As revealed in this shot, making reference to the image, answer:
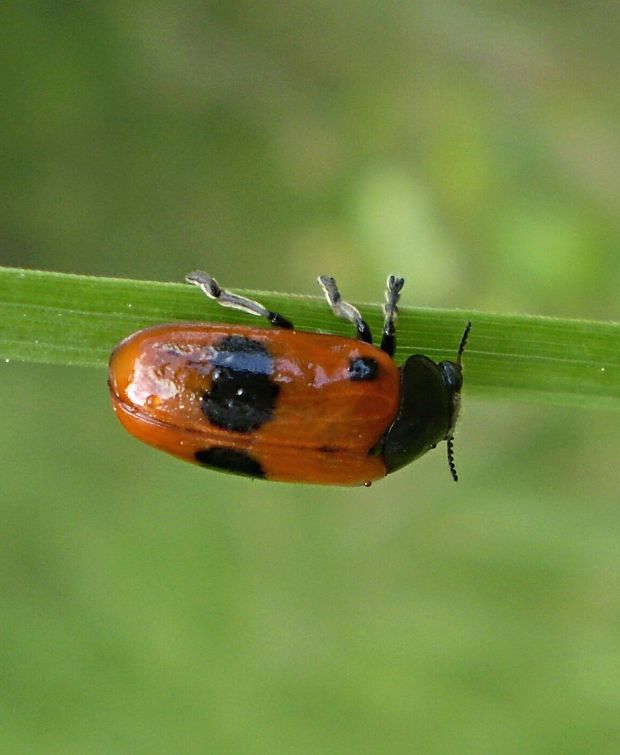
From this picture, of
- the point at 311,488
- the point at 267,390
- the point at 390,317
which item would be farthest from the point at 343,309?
the point at 311,488

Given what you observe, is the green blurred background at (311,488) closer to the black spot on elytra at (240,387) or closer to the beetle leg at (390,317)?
the beetle leg at (390,317)

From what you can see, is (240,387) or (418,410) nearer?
(240,387)

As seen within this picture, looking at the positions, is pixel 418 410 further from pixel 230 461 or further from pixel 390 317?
pixel 230 461

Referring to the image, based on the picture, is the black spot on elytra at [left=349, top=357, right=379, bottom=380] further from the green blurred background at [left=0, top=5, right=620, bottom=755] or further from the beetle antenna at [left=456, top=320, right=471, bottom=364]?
the green blurred background at [left=0, top=5, right=620, bottom=755]

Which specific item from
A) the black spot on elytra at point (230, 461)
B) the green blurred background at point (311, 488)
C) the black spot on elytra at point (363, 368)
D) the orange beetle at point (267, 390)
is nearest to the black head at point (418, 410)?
the orange beetle at point (267, 390)

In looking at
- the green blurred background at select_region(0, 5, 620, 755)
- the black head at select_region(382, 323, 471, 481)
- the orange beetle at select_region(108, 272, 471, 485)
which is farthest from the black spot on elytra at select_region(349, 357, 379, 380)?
the green blurred background at select_region(0, 5, 620, 755)
